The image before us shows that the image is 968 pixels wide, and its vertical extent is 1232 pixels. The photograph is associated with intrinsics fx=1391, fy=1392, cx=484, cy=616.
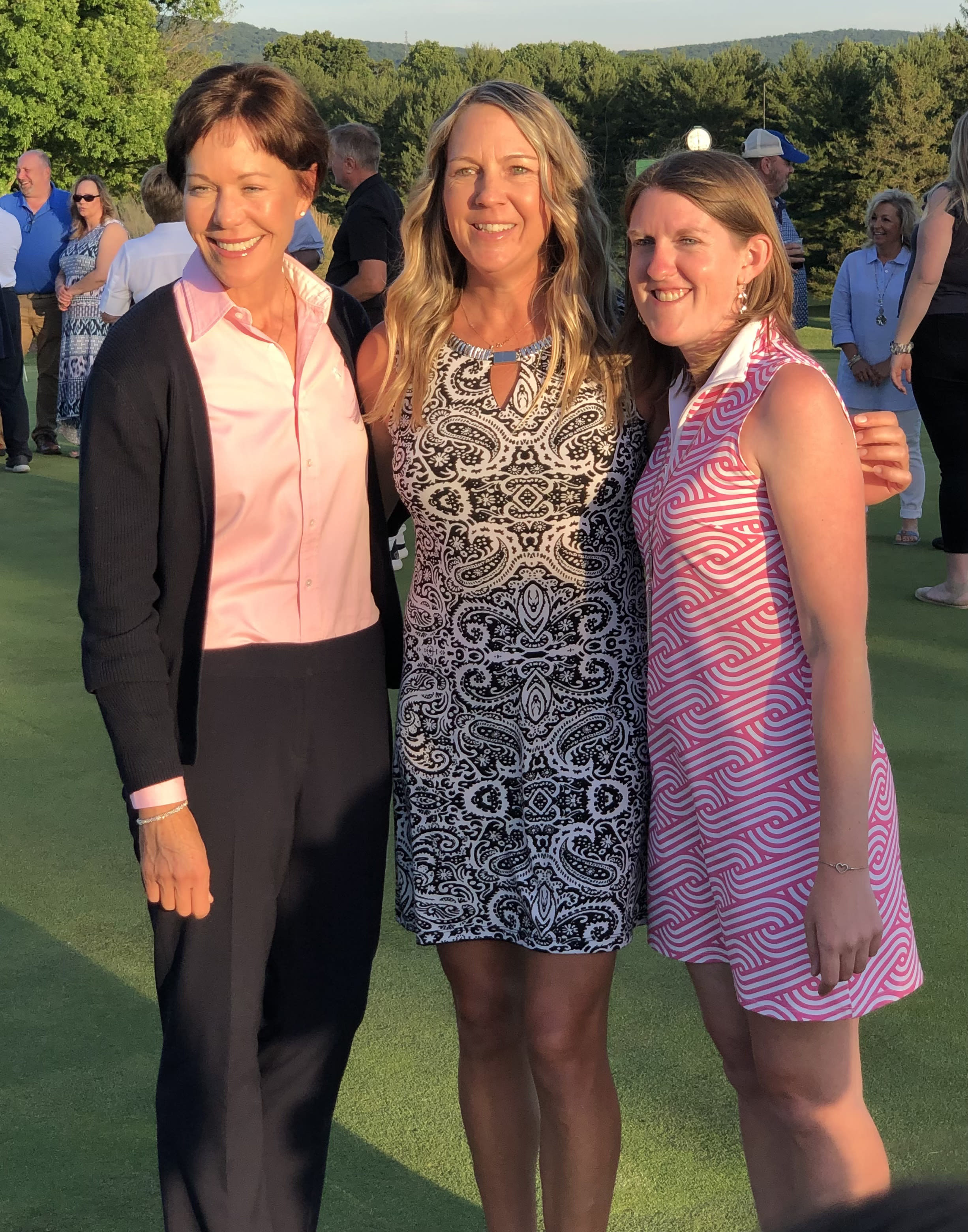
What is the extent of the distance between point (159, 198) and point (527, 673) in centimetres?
630

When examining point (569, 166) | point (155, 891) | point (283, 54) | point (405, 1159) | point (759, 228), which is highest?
point (283, 54)

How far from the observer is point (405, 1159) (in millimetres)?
2811

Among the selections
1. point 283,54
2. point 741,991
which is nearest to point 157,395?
point 741,991

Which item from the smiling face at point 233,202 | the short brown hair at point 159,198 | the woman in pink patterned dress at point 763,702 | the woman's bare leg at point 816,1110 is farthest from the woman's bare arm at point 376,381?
the short brown hair at point 159,198

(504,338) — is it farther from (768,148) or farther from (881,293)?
(768,148)

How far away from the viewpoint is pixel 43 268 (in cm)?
1210

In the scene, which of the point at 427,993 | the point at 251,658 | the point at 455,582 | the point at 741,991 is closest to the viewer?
the point at 741,991

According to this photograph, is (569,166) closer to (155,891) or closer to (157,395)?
(157,395)

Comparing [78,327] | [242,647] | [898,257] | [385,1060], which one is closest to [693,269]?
[242,647]

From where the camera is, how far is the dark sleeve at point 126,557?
2.13 metres

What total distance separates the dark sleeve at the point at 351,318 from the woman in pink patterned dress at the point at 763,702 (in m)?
0.53

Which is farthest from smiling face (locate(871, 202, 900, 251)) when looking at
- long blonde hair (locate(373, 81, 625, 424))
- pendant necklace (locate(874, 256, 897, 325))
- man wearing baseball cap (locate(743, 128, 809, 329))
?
long blonde hair (locate(373, 81, 625, 424))

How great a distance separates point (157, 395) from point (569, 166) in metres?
0.86

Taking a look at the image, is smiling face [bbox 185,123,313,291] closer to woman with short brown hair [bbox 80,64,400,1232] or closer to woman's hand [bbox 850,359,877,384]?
woman with short brown hair [bbox 80,64,400,1232]
